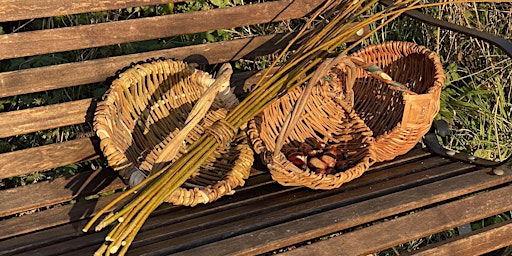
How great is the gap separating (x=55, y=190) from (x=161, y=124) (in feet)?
1.28

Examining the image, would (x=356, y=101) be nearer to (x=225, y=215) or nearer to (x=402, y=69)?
(x=402, y=69)

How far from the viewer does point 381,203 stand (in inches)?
82.4

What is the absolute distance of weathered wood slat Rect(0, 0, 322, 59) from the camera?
2209 mm

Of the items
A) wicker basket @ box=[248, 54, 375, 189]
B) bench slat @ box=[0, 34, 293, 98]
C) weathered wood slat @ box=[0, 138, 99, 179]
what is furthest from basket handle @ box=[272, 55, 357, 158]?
weathered wood slat @ box=[0, 138, 99, 179]

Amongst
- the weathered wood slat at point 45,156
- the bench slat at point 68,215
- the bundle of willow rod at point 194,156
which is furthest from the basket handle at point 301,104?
the weathered wood slat at point 45,156

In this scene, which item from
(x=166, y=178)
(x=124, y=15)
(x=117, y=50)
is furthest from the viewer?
(x=124, y=15)

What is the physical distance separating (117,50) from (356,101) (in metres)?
1.10

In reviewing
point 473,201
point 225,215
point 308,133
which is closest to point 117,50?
point 308,133

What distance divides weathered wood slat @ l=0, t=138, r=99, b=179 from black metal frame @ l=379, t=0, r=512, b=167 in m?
1.08

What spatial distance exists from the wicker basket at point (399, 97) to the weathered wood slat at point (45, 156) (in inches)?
34.4

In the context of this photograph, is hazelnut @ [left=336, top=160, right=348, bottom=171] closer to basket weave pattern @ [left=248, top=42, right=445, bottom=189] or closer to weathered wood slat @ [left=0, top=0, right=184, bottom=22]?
basket weave pattern @ [left=248, top=42, right=445, bottom=189]

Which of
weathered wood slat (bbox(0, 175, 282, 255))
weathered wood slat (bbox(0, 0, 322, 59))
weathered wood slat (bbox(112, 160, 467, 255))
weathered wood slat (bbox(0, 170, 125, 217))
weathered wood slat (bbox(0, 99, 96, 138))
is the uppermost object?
weathered wood slat (bbox(0, 0, 322, 59))

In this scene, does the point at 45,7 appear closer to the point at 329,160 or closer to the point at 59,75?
the point at 59,75

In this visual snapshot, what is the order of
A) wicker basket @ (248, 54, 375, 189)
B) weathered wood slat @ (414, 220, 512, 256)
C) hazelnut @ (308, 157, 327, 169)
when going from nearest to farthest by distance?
1. weathered wood slat @ (414, 220, 512, 256)
2. wicker basket @ (248, 54, 375, 189)
3. hazelnut @ (308, 157, 327, 169)
